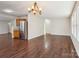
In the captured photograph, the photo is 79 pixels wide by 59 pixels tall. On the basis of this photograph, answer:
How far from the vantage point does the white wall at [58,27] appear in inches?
627

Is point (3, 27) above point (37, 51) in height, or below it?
above

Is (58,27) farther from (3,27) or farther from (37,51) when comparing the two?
(37,51)

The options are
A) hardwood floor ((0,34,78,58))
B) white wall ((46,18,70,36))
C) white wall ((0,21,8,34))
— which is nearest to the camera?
hardwood floor ((0,34,78,58))

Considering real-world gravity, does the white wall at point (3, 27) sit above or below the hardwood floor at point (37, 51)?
above

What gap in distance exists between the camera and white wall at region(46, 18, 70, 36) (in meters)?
15.9

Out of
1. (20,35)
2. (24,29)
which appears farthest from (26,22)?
(20,35)

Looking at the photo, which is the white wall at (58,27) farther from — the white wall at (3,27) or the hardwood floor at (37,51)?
the hardwood floor at (37,51)

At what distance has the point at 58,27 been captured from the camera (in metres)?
16.5

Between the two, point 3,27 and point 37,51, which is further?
point 3,27

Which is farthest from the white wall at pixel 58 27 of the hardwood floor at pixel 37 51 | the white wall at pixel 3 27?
the hardwood floor at pixel 37 51

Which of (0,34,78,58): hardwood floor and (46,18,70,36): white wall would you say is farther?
(46,18,70,36): white wall

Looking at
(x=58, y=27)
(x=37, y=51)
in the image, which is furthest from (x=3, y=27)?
(x=37, y=51)

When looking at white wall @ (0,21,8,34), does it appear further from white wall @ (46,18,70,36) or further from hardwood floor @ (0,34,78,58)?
hardwood floor @ (0,34,78,58)

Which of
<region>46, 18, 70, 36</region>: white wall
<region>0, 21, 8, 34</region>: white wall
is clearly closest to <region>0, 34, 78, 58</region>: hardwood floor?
<region>46, 18, 70, 36</region>: white wall
